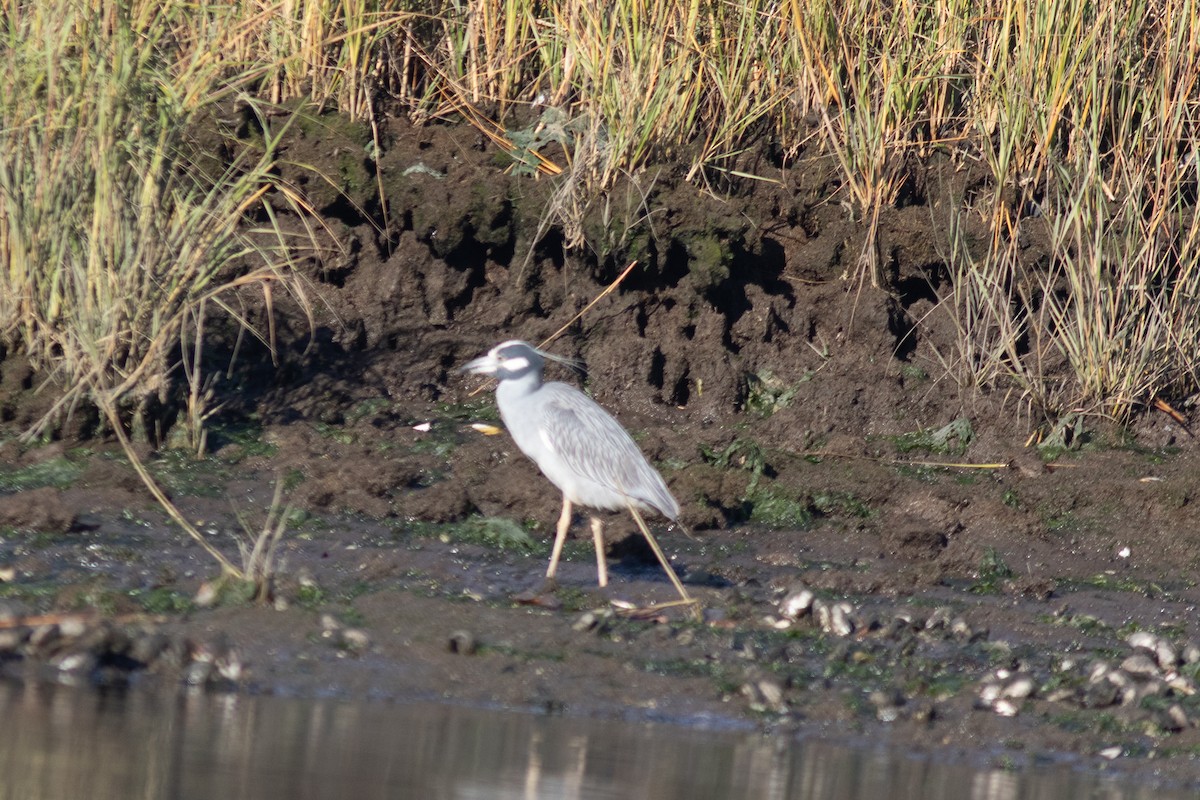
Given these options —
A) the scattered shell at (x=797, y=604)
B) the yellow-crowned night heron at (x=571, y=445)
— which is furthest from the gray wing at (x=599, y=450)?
the scattered shell at (x=797, y=604)

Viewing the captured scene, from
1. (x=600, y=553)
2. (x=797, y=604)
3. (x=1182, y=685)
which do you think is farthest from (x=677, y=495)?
(x=1182, y=685)

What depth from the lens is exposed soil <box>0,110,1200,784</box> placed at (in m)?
4.81

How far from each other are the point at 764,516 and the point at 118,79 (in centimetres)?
313

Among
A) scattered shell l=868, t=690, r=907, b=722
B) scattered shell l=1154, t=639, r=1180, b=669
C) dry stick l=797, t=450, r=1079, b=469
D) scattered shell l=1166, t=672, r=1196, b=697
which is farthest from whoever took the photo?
dry stick l=797, t=450, r=1079, b=469

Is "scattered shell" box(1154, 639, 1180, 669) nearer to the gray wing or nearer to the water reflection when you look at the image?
the water reflection

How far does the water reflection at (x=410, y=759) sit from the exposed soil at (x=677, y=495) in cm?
19

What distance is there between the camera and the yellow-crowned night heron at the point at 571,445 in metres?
5.81

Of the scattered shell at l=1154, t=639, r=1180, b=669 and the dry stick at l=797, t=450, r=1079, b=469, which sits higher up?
the scattered shell at l=1154, t=639, r=1180, b=669

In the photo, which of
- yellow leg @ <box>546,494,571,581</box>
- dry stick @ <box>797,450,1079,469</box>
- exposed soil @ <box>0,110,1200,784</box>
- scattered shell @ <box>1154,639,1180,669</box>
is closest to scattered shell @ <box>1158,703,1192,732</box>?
exposed soil @ <box>0,110,1200,784</box>

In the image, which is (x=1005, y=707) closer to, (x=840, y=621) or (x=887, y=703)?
(x=887, y=703)

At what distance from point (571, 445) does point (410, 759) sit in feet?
6.58

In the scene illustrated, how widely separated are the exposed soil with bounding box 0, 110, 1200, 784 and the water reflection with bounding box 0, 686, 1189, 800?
187 millimetres

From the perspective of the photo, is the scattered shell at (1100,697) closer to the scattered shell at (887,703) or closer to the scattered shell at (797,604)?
the scattered shell at (887,703)

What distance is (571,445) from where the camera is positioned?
19.1ft
